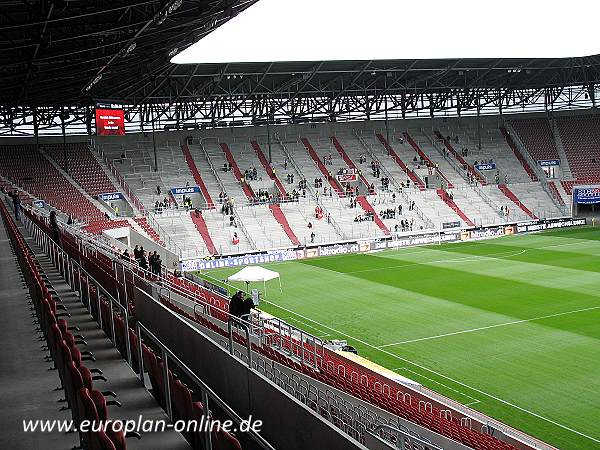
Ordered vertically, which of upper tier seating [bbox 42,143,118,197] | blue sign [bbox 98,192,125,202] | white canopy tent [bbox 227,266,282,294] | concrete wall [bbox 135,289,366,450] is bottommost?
white canopy tent [bbox 227,266,282,294]

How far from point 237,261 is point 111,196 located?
13.3 m

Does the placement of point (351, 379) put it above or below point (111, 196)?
below

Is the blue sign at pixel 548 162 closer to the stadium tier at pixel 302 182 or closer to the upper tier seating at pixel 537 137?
the upper tier seating at pixel 537 137

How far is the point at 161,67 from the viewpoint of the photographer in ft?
157

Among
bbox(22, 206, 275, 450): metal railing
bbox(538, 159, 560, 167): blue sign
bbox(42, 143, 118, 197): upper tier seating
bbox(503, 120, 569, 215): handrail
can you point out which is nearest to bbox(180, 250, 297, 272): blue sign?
bbox(42, 143, 118, 197): upper tier seating

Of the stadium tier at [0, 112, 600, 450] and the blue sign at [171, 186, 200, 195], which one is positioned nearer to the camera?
the stadium tier at [0, 112, 600, 450]

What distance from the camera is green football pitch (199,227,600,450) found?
717 inches

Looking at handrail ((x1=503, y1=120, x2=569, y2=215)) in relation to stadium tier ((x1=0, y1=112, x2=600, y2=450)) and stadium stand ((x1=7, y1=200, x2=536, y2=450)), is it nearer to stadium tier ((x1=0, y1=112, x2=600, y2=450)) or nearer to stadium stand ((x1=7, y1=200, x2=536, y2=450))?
stadium tier ((x1=0, y1=112, x2=600, y2=450))

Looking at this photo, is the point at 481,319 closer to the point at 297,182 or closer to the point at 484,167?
the point at 297,182

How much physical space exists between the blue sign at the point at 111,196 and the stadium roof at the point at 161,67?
23.3 ft

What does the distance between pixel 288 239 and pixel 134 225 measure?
10.9m

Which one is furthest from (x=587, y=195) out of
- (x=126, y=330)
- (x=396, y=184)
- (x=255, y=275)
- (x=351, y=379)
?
(x=126, y=330)

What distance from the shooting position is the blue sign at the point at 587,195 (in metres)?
59.8

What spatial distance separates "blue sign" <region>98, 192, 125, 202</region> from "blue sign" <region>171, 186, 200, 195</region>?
163 inches
